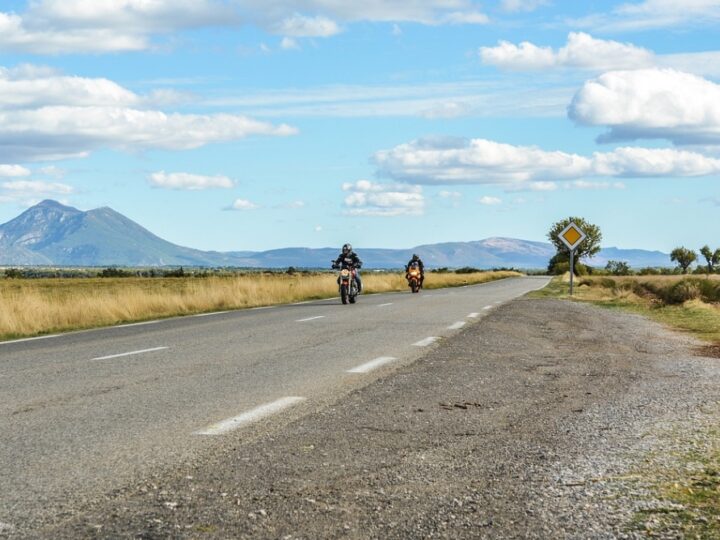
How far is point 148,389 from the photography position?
29.2 feet

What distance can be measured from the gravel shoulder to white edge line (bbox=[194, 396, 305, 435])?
24 centimetres

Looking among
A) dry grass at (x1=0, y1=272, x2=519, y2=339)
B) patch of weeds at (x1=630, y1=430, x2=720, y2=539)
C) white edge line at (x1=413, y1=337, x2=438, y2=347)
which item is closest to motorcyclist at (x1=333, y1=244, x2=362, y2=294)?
dry grass at (x1=0, y1=272, x2=519, y2=339)

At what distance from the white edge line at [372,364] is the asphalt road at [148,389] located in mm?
14

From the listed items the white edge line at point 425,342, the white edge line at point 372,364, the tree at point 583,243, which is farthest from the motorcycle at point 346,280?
the tree at point 583,243

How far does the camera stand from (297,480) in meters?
5.11

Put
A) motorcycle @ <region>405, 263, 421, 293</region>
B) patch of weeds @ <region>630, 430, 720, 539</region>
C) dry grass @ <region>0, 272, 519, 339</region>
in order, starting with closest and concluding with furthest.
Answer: patch of weeds @ <region>630, 430, 720, 539</region> → dry grass @ <region>0, 272, 519, 339</region> → motorcycle @ <region>405, 263, 421, 293</region>

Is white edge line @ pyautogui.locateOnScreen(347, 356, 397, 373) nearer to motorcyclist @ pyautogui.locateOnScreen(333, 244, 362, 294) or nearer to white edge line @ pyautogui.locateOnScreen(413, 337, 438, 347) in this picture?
white edge line @ pyautogui.locateOnScreen(413, 337, 438, 347)

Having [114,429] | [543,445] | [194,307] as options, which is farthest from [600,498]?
[194,307]

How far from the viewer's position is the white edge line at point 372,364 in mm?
10344

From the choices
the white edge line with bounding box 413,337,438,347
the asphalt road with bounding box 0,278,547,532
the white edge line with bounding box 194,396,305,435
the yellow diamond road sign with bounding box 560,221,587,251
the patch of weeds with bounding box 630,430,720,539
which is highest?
the yellow diamond road sign with bounding box 560,221,587,251

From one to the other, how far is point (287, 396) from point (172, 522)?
4.03m

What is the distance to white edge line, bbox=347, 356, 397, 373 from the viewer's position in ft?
33.9

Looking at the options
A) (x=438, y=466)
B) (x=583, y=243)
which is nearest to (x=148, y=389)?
(x=438, y=466)

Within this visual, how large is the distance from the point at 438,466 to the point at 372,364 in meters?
5.45
